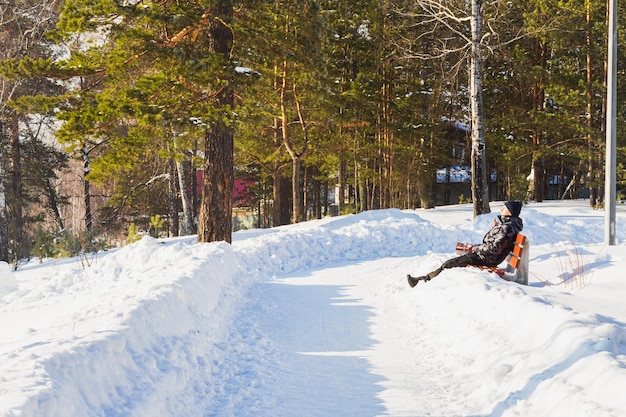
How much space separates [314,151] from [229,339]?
19.4 m

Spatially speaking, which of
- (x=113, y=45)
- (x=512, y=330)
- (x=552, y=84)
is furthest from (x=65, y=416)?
(x=552, y=84)

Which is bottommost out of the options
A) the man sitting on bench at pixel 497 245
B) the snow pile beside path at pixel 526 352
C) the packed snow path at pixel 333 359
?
the packed snow path at pixel 333 359

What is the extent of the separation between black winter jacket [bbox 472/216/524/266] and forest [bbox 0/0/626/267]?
5974mm

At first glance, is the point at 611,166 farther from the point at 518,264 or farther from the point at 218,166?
the point at 218,166

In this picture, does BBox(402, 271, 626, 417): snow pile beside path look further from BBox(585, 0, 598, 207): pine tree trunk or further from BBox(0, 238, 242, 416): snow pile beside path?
BBox(585, 0, 598, 207): pine tree trunk

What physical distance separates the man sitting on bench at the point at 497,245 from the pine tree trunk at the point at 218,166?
5616mm

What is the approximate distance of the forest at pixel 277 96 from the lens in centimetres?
1125

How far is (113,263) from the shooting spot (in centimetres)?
1037

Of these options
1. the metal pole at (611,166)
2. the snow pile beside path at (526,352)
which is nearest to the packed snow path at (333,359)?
the snow pile beside path at (526,352)

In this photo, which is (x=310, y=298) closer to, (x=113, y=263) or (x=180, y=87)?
(x=113, y=263)

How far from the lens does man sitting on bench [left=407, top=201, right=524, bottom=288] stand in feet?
27.1

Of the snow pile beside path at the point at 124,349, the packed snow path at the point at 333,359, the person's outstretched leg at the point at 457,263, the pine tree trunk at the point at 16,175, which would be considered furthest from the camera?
the pine tree trunk at the point at 16,175

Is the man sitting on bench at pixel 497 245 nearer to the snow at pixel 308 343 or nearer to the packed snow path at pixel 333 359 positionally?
the snow at pixel 308 343

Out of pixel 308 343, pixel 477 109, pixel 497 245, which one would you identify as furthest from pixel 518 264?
pixel 477 109
